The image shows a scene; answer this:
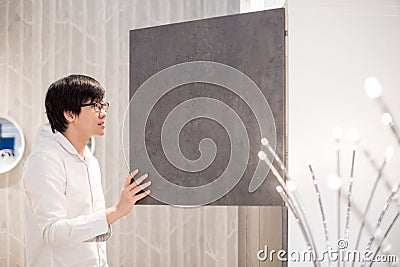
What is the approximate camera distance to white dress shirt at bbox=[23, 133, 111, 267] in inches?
79.7

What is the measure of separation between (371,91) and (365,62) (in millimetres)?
1287

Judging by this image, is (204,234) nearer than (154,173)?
No

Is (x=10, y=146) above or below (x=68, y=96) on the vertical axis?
below

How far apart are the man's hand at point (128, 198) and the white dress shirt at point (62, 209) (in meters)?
0.03

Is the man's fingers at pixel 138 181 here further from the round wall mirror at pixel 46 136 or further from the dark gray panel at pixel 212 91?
the round wall mirror at pixel 46 136

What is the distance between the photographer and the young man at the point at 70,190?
2.03 m

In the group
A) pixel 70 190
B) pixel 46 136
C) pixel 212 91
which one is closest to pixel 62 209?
pixel 70 190

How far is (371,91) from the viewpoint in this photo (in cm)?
74

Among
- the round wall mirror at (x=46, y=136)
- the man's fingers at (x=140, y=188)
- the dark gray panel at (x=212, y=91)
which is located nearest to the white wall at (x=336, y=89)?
the dark gray panel at (x=212, y=91)

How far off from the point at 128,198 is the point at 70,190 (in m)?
0.20

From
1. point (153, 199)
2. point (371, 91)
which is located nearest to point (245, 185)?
point (153, 199)

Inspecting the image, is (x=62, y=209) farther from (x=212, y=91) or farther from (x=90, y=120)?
(x=212, y=91)

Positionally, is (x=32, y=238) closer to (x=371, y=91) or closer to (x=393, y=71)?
(x=393, y=71)

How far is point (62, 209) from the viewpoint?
204 centimetres
